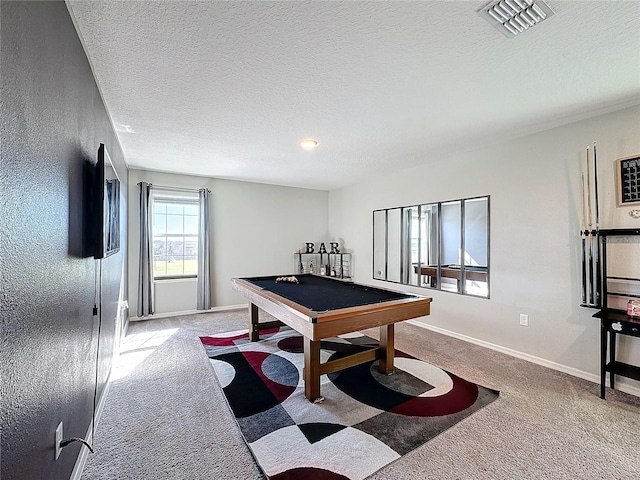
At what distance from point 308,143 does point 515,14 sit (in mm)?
2257

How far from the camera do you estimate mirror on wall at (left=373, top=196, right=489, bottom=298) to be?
155 inches

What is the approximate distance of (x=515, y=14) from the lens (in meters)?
1.50

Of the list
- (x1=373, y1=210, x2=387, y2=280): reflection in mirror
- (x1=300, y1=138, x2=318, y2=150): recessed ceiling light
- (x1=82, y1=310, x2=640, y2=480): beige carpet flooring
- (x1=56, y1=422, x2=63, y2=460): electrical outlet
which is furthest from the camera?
(x1=373, y1=210, x2=387, y2=280): reflection in mirror

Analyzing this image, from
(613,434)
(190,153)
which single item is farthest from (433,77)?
(190,153)

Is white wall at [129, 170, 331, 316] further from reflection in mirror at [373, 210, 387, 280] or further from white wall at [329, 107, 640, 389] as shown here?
white wall at [329, 107, 640, 389]

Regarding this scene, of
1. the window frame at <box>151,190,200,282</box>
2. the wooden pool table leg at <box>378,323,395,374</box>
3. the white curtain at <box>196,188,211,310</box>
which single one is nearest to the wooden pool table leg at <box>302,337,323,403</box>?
the wooden pool table leg at <box>378,323,395,374</box>

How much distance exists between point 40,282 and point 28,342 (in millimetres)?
224

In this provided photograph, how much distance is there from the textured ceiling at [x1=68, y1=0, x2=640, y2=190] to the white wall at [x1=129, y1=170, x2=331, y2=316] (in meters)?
1.86

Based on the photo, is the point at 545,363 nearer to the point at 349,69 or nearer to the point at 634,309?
the point at 634,309

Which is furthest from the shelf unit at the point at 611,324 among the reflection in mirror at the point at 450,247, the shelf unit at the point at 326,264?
the shelf unit at the point at 326,264

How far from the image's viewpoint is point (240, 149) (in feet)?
12.0

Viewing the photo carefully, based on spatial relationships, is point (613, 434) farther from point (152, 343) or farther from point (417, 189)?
point (152, 343)

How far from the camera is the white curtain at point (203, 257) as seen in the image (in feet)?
16.7

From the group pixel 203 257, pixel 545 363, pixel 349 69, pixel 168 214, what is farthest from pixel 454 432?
pixel 168 214
